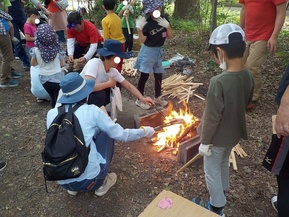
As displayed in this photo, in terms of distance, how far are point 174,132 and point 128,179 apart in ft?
3.65

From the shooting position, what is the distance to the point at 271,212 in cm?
320

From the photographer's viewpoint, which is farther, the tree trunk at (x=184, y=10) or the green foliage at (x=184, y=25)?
the tree trunk at (x=184, y=10)

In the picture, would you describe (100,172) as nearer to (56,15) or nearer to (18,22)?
(18,22)

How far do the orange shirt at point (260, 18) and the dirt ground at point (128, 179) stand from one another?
1448 mm

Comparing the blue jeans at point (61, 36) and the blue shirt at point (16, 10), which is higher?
the blue shirt at point (16, 10)

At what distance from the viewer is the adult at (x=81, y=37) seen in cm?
512

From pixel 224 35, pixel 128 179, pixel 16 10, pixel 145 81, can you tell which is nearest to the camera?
pixel 224 35

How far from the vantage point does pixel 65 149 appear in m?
2.62

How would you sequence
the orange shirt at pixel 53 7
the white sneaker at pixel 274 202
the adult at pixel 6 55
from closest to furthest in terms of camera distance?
1. the white sneaker at pixel 274 202
2. the adult at pixel 6 55
3. the orange shirt at pixel 53 7

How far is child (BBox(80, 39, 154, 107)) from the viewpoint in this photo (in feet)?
12.6

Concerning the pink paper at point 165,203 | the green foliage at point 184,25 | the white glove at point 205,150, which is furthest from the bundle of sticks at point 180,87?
the green foliage at point 184,25

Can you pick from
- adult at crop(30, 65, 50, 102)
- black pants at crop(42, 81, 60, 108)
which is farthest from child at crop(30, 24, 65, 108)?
adult at crop(30, 65, 50, 102)

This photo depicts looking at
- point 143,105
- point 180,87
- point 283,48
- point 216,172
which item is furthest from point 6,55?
point 283,48

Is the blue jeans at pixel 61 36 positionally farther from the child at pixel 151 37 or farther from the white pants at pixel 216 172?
the white pants at pixel 216 172
